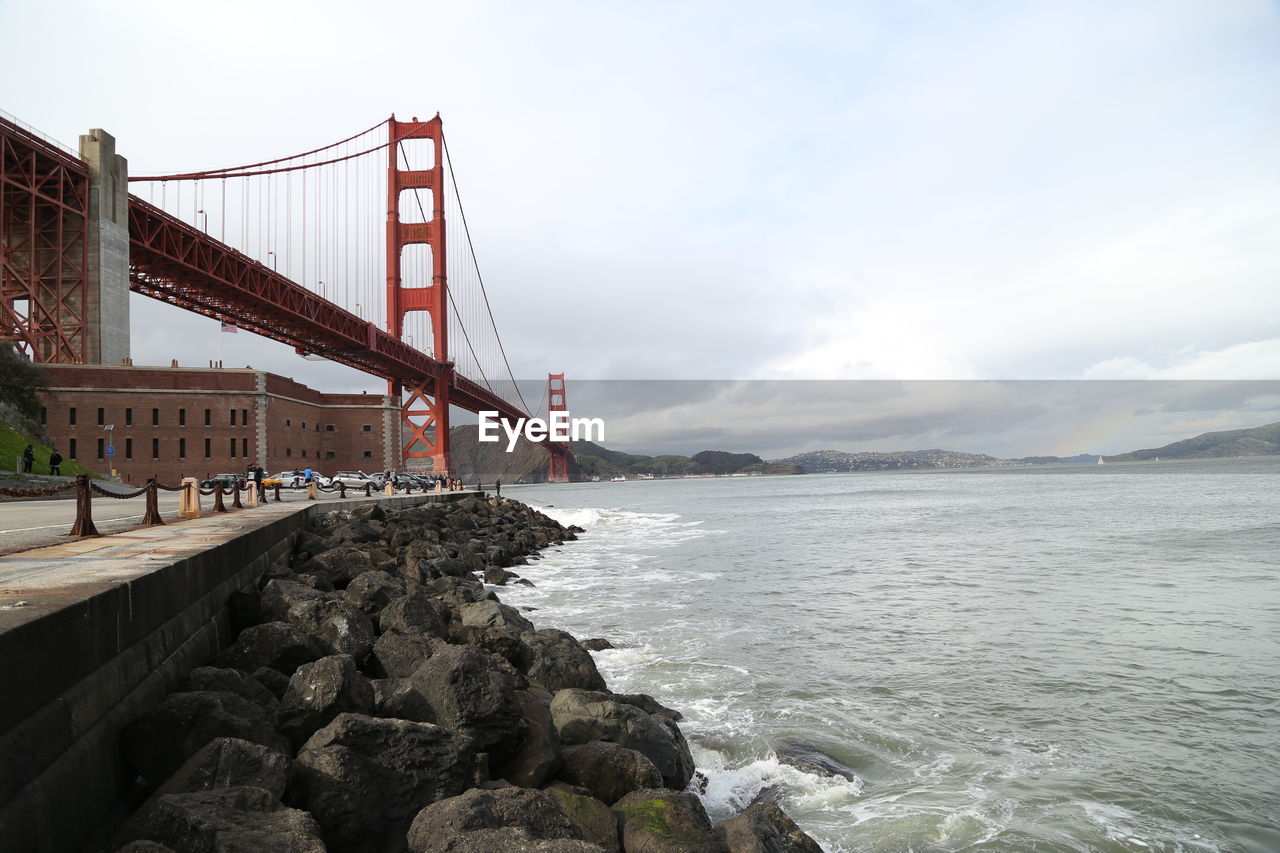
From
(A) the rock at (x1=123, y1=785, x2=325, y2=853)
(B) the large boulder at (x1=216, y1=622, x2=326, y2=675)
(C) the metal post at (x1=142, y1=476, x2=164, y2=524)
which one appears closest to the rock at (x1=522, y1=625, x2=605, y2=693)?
(B) the large boulder at (x1=216, y1=622, x2=326, y2=675)

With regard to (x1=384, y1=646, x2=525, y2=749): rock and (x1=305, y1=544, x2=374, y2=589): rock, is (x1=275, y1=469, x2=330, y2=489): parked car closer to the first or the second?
(x1=305, y1=544, x2=374, y2=589): rock

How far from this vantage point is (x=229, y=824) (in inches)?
119

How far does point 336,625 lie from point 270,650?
0.79 m

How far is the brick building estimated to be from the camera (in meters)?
38.4

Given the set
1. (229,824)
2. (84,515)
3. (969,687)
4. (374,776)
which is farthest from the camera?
(969,687)

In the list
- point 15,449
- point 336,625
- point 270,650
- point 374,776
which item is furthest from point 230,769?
point 15,449

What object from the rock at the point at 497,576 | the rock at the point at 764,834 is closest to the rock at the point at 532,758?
the rock at the point at 764,834

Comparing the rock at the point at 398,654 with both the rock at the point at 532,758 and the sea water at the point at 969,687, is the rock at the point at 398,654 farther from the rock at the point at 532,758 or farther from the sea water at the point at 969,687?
the sea water at the point at 969,687

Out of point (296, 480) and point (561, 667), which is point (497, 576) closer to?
point (561, 667)

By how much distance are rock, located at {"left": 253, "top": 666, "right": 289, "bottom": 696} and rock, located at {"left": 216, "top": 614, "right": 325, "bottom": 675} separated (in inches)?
9.6

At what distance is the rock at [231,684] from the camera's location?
4.35 metres

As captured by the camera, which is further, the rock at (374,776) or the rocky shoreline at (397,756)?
the rock at (374,776)

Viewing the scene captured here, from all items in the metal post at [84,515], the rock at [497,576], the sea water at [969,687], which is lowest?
the sea water at [969,687]

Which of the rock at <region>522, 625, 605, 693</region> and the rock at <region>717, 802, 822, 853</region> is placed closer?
the rock at <region>717, 802, 822, 853</region>
